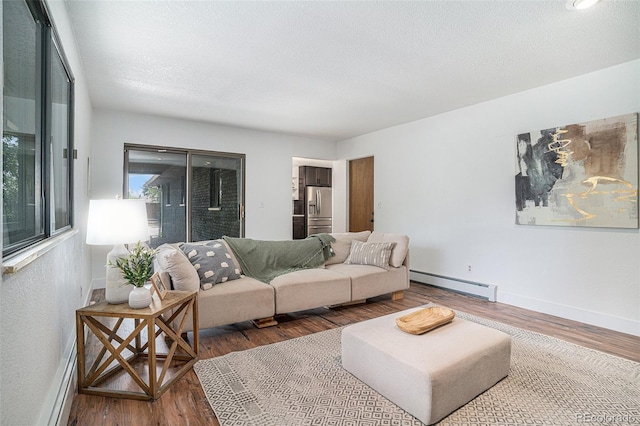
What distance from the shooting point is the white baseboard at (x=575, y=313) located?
10.3ft

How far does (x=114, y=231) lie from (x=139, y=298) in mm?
469

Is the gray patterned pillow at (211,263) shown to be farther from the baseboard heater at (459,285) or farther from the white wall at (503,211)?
the white wall at (503,211)

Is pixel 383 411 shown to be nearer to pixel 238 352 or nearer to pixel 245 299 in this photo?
pixel 238 352

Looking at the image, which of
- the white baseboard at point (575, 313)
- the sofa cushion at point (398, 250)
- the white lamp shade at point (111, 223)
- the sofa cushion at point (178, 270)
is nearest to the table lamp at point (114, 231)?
the white lamp shade at point (111, 223)

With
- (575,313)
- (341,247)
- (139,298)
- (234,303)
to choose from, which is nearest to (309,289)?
(234,303)

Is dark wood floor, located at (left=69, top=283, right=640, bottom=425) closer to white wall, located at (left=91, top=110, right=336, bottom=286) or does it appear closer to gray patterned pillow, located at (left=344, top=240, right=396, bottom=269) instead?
gray patterned pillow, located at (left=344, top=240, right=396, bottom=269)

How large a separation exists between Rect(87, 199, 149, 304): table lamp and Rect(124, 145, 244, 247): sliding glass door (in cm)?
321

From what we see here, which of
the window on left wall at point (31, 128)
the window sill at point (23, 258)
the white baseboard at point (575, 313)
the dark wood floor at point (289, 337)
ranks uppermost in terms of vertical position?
the window on left wall at point (31, 128)

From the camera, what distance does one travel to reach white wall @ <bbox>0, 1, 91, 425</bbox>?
106 centimetres

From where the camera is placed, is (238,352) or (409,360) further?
(238,352)

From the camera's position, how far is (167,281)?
2.79 m

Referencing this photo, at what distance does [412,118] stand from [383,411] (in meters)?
4.35

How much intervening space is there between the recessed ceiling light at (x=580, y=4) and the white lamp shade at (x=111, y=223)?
10.8 ft

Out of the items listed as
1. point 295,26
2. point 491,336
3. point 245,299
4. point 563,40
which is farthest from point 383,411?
point 563,40
